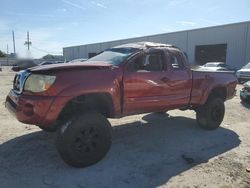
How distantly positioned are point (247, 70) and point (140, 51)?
1532 centimetres

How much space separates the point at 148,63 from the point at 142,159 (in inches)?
71.4

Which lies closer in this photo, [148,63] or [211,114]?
[148,63]

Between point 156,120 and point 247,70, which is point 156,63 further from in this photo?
point 247,70

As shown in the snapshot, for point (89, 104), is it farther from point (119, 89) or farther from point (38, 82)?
point (38, 82)

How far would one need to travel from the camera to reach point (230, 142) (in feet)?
18.8

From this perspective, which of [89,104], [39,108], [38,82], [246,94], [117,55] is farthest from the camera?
[246,94]

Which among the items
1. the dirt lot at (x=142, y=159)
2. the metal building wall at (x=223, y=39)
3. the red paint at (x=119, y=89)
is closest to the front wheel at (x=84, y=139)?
the dirt lot at (x=142, y=159)

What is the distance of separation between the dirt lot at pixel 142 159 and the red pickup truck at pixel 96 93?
382 mm

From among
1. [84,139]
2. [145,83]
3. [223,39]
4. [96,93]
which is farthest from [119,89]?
[223,39]

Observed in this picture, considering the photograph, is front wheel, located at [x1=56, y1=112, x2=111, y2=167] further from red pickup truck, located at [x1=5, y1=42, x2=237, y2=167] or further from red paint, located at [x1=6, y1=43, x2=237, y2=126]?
red paint, located at [x1=6, y1=43, x2=237, y2=126]

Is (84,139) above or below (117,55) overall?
below

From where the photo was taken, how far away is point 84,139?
14.0 ft

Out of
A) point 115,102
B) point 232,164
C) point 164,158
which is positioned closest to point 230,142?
point 232,164

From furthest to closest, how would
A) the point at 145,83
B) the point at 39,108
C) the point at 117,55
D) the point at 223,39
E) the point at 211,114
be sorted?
the point at 223,39
the point at 211,114
the point at 117,55
the point at 145,83
the point at 39,108
